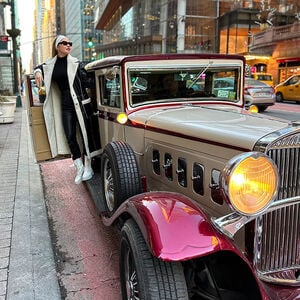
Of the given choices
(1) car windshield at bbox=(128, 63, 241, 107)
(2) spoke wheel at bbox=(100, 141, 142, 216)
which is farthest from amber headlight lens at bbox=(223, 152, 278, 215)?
(1) car windshield at bbox=(128, 63, 241, 107)

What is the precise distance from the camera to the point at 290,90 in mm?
21859

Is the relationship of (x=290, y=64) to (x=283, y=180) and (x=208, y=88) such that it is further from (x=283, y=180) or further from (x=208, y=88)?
(x=283, y=180)

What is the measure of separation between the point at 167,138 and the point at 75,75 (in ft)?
6.77

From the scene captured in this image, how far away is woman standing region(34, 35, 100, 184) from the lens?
15.3ft

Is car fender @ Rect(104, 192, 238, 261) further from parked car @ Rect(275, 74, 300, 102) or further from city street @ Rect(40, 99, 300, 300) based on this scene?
parked car @ Rect(275, 74, 300, 102)

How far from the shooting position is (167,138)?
10.3ft

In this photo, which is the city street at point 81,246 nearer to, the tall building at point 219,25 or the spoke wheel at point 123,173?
the spoke wheel at point 123,173

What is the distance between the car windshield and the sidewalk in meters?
1.75

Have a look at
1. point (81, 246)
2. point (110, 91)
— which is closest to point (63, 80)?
point (110, 91)

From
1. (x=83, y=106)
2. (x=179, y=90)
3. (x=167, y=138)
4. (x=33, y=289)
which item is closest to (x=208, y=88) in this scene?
(x=179, y=90)

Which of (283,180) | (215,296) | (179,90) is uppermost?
(179,90)

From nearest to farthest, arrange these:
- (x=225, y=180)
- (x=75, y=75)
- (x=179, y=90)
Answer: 1. (x=225, y=180)
2. (x=179, y=90)
3. (x=75, y=75)

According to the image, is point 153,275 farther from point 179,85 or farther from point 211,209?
point 179,85

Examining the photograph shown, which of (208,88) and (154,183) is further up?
(208,88)
